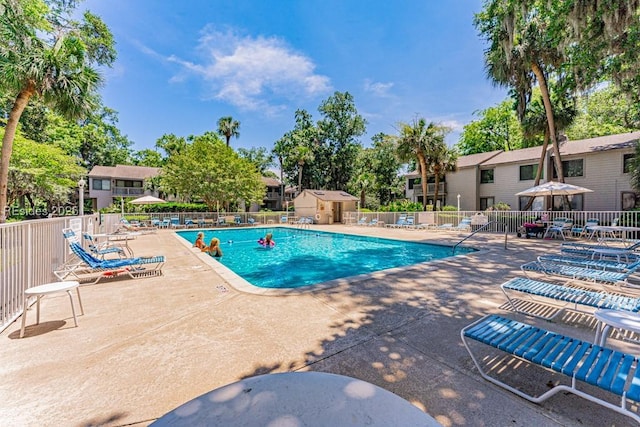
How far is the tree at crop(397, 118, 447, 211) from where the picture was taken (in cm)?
2205

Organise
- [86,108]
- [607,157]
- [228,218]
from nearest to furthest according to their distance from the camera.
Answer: [86,108] → [607,157] → [228,218]

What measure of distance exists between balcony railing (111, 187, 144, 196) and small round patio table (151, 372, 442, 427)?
1513 inches

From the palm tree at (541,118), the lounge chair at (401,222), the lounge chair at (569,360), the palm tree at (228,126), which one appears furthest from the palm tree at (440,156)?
the palm tree at (228,126)

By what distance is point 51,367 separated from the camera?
8.82 feet

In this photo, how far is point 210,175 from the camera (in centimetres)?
2184

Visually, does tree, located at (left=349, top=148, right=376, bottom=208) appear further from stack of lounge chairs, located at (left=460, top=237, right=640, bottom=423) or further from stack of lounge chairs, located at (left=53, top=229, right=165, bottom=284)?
stack of lounge chairs, located at (left=460, top=237, right=640, bottom=423)

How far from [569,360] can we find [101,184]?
40.1 m

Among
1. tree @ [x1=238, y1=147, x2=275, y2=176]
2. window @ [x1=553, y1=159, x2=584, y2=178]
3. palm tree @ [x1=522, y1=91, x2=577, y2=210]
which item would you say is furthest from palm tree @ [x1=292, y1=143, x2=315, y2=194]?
window @ [x1=553, y1=159, x2=584, y2=178]

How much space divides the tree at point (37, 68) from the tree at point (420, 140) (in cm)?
1971

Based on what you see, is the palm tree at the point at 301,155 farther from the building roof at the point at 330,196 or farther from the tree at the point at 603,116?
the tree at the point at 603,116

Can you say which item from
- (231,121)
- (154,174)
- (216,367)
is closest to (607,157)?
(216,367)

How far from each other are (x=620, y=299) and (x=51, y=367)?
249 inches

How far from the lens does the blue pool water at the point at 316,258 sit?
848cm

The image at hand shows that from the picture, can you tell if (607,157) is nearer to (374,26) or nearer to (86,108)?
(374,26)
